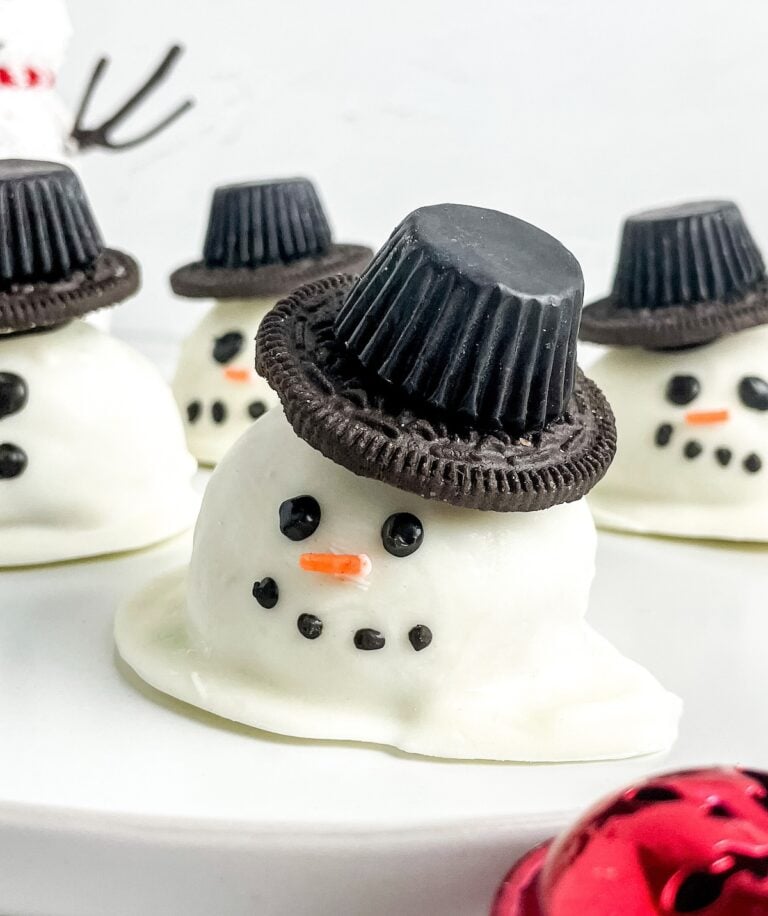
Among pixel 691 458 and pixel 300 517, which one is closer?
pixel 300 517

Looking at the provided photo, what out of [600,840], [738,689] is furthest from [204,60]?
[600,840]

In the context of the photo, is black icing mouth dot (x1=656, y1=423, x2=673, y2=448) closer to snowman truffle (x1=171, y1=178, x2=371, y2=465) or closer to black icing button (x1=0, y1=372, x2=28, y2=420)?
snowman truffle (x1=171, y1=178, x2=371, y2=465)

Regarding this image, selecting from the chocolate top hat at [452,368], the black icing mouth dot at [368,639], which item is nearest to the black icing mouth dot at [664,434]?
the chocolate top hat at [452,368]

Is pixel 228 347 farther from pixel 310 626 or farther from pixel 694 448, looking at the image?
pixel 310 626

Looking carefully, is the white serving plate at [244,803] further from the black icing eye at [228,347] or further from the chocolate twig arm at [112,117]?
the chocolate twig arm at [112,117]

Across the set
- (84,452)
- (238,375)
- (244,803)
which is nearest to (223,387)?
(238,375)

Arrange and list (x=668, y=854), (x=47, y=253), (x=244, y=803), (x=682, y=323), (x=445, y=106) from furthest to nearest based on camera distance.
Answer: (x=445, y=106) < (x=682, y=323) < (x=47, y=253) < (x=244, y=803) < (x=668, y=854)
